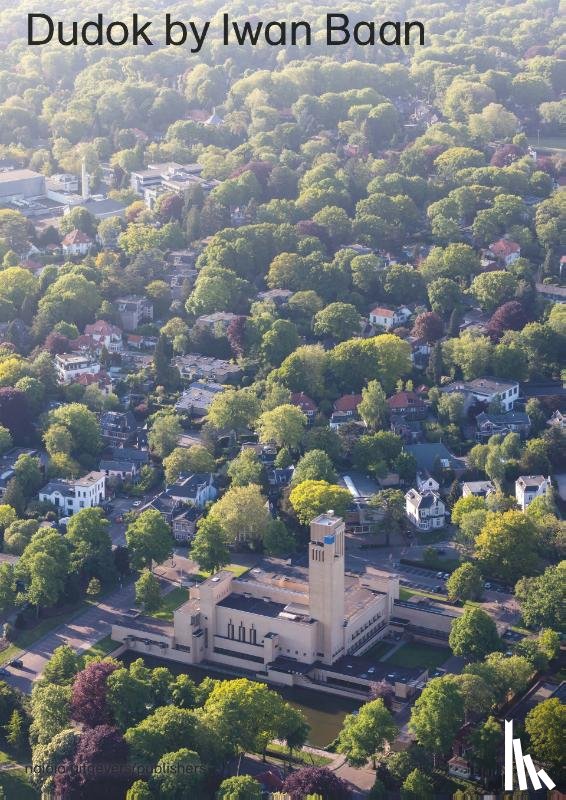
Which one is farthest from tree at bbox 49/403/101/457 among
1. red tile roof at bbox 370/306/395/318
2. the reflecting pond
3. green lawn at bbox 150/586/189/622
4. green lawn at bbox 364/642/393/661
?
green lawn at bbox 364/642/393/661

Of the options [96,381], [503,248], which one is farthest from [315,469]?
[503,248]

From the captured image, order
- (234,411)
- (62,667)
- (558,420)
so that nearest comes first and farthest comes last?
1. (62,667)
2. (234,411)
3. (558,420)

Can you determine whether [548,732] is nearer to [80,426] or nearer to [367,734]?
[367,734]

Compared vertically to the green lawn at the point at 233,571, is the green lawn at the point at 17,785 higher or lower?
lower

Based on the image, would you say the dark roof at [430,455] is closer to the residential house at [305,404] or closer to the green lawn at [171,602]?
the residential house at [305,404]

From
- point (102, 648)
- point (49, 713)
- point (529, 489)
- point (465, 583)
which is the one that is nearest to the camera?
point (49, 713)

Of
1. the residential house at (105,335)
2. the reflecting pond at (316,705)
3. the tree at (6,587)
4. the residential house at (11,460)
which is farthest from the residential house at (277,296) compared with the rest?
the reflecting pond at (316,705)

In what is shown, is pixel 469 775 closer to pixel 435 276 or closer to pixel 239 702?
pixel 239 702

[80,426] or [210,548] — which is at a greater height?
[80,426]
